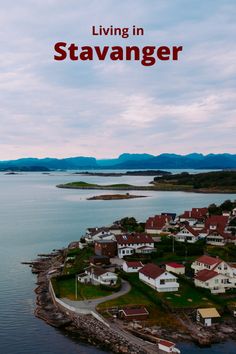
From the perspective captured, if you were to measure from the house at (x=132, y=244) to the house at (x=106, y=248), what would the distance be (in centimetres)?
60

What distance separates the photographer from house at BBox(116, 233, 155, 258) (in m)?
43.8

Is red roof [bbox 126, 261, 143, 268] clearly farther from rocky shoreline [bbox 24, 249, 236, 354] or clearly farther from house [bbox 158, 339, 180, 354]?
house [bbox 158, 339, 180, 354]

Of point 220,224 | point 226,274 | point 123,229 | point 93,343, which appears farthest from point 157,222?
point 93,343

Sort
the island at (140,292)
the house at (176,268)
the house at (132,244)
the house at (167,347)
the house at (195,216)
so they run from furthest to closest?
the house at (195,216) < the house at (132,244) < the house at (176,268) < the island at (140,292) < the house at (167,347)

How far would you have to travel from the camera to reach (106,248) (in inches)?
1716

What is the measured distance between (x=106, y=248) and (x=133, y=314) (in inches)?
628

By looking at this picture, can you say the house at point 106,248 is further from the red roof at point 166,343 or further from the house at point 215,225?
the red roof at point 166,343

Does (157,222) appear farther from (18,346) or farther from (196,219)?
(18,346)

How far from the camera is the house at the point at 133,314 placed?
1091 inches

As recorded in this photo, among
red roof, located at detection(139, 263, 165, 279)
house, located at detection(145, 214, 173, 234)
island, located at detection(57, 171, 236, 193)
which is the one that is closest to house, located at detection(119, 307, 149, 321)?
red roof, located at detection(139, 263, 165, 279)

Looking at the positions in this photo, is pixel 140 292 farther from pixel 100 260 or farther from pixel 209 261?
pixel 100 260

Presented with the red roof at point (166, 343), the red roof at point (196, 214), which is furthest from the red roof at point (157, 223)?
the red roof at point (166, 343)

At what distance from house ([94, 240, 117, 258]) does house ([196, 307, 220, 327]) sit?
1663 cm

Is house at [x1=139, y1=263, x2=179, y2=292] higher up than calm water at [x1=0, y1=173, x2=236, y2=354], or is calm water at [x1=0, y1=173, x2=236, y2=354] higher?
house at [x1=139, y1=263, x2=179, y2=292]
